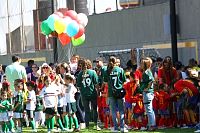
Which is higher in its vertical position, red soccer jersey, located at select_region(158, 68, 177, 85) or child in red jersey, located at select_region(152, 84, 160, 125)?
red soccer jersey, located at select_region(158, 68, 177, 85)

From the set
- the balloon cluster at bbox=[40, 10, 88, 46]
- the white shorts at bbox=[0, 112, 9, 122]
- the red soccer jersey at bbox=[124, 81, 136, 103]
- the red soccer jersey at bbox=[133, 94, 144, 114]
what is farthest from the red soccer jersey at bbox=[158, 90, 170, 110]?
the balloon cluster at bbox=[40, 10, 88, 46]

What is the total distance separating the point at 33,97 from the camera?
17406 millimetres

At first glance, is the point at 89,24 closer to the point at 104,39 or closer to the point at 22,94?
the point at 104,39

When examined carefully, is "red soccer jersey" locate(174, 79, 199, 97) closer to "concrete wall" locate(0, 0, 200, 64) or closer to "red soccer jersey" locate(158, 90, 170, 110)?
"red soccer jersey" locate(158, 90, 170, 110)

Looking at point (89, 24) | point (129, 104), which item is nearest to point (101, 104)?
point (129, 104)

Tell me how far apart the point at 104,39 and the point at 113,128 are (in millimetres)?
10618

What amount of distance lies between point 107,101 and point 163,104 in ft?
4.88

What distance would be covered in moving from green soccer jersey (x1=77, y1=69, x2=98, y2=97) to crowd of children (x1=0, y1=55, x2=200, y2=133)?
22 cm

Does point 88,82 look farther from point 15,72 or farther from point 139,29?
point 139,29

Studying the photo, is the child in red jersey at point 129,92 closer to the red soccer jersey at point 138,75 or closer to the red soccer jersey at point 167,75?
the red soccer jersey at point 138,75

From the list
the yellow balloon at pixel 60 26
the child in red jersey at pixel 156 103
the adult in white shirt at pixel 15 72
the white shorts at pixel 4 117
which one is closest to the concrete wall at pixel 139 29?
the yellow balloon at pixel 60 26

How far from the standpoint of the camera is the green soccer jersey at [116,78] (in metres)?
15.6

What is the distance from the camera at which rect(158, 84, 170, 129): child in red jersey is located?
54.7 feet

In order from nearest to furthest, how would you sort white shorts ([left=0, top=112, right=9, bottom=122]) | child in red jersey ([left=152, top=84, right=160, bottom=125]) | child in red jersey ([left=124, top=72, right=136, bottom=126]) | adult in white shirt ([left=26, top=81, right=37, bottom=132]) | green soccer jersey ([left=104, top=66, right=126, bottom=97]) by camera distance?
green soccer jersey ([left=104, top=66, right=126, bottom=97]), child in red jersey ([left=124, top=72, right=136, bottom=126]), child in red jersey ([left=152, top=84, right=160, bottom=125]), white shorts ([left=0, top=112, right=9, bottom=122]), adult in white shirt ([left=26, top=81, right=37, bottom=132])
